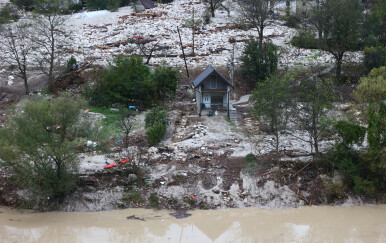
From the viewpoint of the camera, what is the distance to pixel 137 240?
17.6 metres

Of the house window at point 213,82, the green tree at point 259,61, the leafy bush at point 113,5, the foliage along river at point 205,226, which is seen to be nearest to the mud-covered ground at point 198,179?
the foliage along river at point 205,226

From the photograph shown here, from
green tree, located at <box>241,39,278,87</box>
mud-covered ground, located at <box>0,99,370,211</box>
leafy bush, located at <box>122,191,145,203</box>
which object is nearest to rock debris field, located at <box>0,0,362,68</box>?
green tree, located at <box>241,39,278,87</box>

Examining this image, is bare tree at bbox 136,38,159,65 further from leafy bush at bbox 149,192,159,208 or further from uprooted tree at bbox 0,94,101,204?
leafy bush at bbox 149,192,159,208

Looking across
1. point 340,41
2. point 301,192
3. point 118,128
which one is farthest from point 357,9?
point 118,128

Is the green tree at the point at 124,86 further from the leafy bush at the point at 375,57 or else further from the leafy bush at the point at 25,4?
the leafy bush at the point at 25,4

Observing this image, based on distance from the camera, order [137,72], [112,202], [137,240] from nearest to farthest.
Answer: [137,240], [112,202], [137,72]

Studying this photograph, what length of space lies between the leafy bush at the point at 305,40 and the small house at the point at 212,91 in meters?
10.6

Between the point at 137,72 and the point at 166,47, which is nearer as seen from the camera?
the point at 137,72

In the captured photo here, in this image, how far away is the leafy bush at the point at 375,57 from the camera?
29.6 meters

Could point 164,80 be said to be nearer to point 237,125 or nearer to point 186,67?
point 186,67

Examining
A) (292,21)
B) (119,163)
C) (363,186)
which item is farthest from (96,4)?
(363,186)

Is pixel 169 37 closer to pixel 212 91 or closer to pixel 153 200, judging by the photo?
pixel 212 91

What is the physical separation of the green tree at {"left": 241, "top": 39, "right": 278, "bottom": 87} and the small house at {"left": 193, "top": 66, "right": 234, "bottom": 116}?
4.89 m

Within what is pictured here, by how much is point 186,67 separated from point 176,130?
7.93 meters
